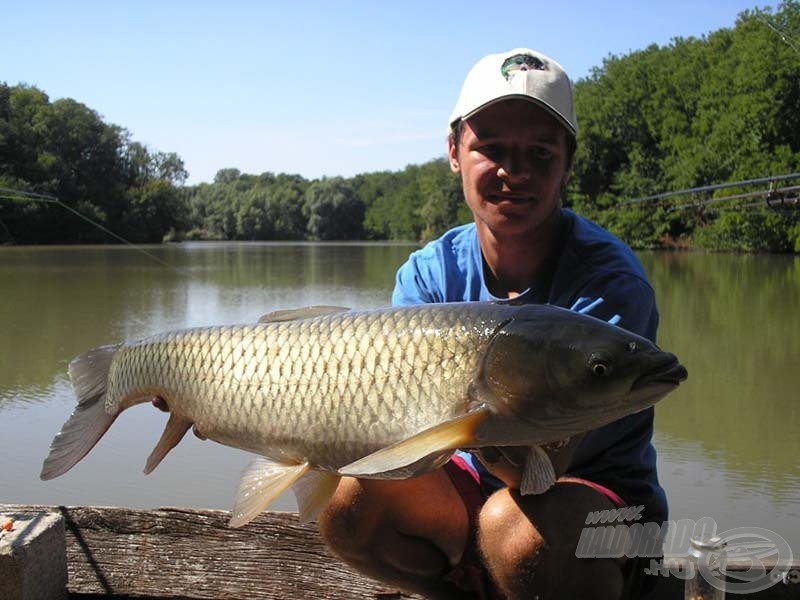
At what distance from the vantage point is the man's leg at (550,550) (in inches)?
71.7

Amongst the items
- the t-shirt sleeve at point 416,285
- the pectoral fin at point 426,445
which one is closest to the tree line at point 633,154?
the t-shirt sleeve at point 416,285

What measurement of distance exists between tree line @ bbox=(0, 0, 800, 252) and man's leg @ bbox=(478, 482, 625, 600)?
1806 cm

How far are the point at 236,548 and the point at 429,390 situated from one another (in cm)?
104

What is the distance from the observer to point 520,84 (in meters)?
2.04

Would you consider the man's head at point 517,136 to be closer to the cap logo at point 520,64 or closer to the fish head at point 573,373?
the cap logo at point 520,64

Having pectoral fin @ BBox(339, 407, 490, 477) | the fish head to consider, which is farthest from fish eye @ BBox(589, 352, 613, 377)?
pectoral fin @ BBox(339, 407, 490, 477)

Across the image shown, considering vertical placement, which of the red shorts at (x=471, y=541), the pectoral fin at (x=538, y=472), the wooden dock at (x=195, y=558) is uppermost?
the pectoral fin at (x=538, y=472)

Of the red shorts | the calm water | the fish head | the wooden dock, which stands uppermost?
the fish head

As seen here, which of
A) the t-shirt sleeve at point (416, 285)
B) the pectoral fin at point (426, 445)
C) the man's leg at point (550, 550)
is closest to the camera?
the pectoral fin at point (426, 445)

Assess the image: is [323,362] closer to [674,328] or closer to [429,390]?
[429,390]

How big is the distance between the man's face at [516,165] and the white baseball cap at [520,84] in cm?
3

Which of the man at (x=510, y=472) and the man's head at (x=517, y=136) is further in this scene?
the man's head at (x=517, y=136)

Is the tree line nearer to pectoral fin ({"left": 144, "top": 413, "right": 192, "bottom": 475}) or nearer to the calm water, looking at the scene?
the calm water

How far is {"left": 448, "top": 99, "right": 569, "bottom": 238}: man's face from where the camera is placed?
209 centimetres
